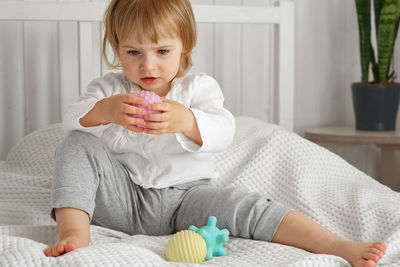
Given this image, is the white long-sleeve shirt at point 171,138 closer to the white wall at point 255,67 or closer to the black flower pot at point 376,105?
the white wall at point 255,67

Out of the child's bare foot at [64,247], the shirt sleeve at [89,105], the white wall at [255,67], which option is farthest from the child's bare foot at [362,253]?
the white wall at [255,67]

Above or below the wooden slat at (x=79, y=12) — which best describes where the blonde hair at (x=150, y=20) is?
below

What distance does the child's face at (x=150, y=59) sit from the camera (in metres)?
1.30

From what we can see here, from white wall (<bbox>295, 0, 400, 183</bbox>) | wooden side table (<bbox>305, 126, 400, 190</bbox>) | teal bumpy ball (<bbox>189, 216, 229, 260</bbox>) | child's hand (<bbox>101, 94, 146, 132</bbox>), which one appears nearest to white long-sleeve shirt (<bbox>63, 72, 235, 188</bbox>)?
child's hand (<bbox>101, 94, 146, 132</bbox>)

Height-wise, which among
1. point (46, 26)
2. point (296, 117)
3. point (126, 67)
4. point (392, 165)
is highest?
point (46, 26)

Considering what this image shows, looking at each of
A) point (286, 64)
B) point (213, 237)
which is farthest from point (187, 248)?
point (286, 64)

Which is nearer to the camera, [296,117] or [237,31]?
[237,31]

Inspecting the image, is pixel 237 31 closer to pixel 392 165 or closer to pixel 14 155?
pixel 392 165

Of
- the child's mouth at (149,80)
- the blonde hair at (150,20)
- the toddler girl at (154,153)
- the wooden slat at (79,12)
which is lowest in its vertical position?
the toddler girl at (154,153)

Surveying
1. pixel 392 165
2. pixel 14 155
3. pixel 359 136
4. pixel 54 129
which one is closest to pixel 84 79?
pixel 54 129

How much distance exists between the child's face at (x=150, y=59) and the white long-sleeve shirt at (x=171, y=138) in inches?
2.6

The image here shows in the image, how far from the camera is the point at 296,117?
256cm

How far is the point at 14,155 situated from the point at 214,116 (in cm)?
71

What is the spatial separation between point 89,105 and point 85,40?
0.69 m
